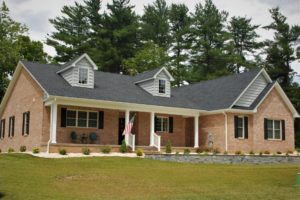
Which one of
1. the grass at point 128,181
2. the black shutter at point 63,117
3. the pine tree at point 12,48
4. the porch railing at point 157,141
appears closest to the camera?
the grass at point 128,181

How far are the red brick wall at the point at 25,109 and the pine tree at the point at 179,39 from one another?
24.3m

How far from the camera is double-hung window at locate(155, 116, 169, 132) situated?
1341 inches

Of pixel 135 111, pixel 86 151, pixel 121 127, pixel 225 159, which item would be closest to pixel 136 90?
pixel 135 111

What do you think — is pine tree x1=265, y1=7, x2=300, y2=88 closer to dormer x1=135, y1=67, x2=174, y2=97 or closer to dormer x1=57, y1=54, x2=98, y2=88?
dormer x1=135, y1=67, x2=174, y2=97

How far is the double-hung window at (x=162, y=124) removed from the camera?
34.1m

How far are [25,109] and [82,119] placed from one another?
16.0ft

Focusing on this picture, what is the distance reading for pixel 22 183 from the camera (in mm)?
15977

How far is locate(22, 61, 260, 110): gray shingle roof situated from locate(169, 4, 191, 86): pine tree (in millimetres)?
14826

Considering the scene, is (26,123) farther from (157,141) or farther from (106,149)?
(157,141)

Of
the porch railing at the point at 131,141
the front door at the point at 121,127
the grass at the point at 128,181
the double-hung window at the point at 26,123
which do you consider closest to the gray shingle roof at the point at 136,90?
the front door at the point at 121,127

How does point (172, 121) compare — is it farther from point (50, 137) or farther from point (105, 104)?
point (50, 137)

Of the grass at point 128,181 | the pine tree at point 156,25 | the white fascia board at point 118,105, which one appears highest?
the pine tree at point 156,25

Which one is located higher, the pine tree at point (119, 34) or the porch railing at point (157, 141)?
the pine tree at point (119, 34)

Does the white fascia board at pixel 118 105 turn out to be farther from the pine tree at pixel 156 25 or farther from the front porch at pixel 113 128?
the pine tree at pixel 156 25
